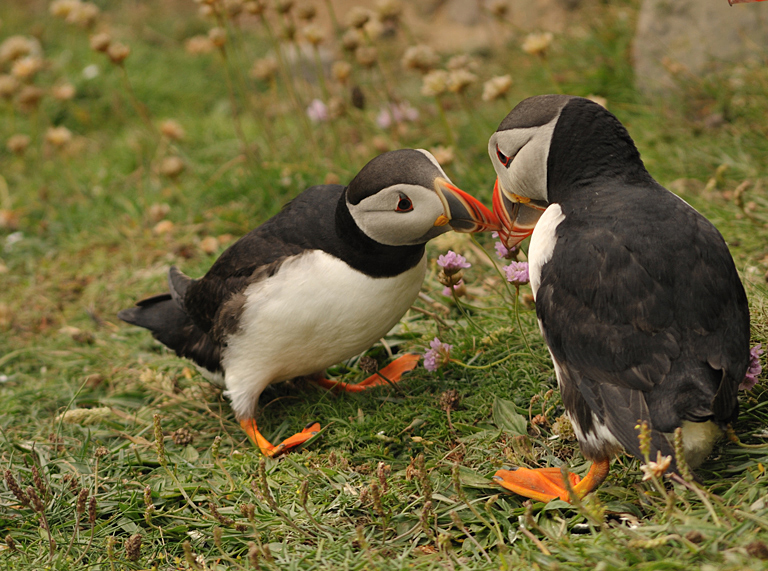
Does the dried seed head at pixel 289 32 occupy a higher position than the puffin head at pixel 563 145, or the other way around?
the puffin head at pixel 563 145

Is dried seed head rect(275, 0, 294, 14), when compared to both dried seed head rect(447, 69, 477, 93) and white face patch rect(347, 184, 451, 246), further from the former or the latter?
white face patch rect(347, 184, 451, 246)

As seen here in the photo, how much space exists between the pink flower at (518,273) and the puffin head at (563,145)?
1.11ft

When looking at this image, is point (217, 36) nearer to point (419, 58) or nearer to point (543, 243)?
point (419, 58)

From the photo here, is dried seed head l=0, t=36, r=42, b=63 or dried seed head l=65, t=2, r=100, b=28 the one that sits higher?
dried seed head l=65, t=2, r=100, b=28

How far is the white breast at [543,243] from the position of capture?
271cm

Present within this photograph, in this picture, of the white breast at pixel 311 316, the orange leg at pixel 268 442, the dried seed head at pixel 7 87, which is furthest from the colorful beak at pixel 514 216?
the dried seed head at pixel 7 87

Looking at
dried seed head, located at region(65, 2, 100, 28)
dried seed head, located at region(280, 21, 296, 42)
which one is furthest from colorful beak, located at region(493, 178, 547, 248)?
dried seed head, located at region(65, 2, 100, 28)

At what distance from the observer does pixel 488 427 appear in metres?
3.24

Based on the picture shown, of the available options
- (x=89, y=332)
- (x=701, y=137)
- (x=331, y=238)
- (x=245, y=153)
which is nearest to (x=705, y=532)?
(x=331, y=238)

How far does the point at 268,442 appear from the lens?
3.52 meters

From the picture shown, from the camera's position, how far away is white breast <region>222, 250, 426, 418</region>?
3.21 meters

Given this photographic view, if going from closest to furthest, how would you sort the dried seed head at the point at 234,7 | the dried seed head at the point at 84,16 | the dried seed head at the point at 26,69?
the dried seed head at the point at 234,7, the dried seed head at the point at 84,16, the dried seed head at the point at 26,69

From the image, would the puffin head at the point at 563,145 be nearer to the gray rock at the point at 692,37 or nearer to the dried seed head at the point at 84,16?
the gray rock at the point at 692,37

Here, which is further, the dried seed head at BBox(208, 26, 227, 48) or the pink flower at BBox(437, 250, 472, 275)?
the dried seed head at BBox(208, 26, 227, 48)
